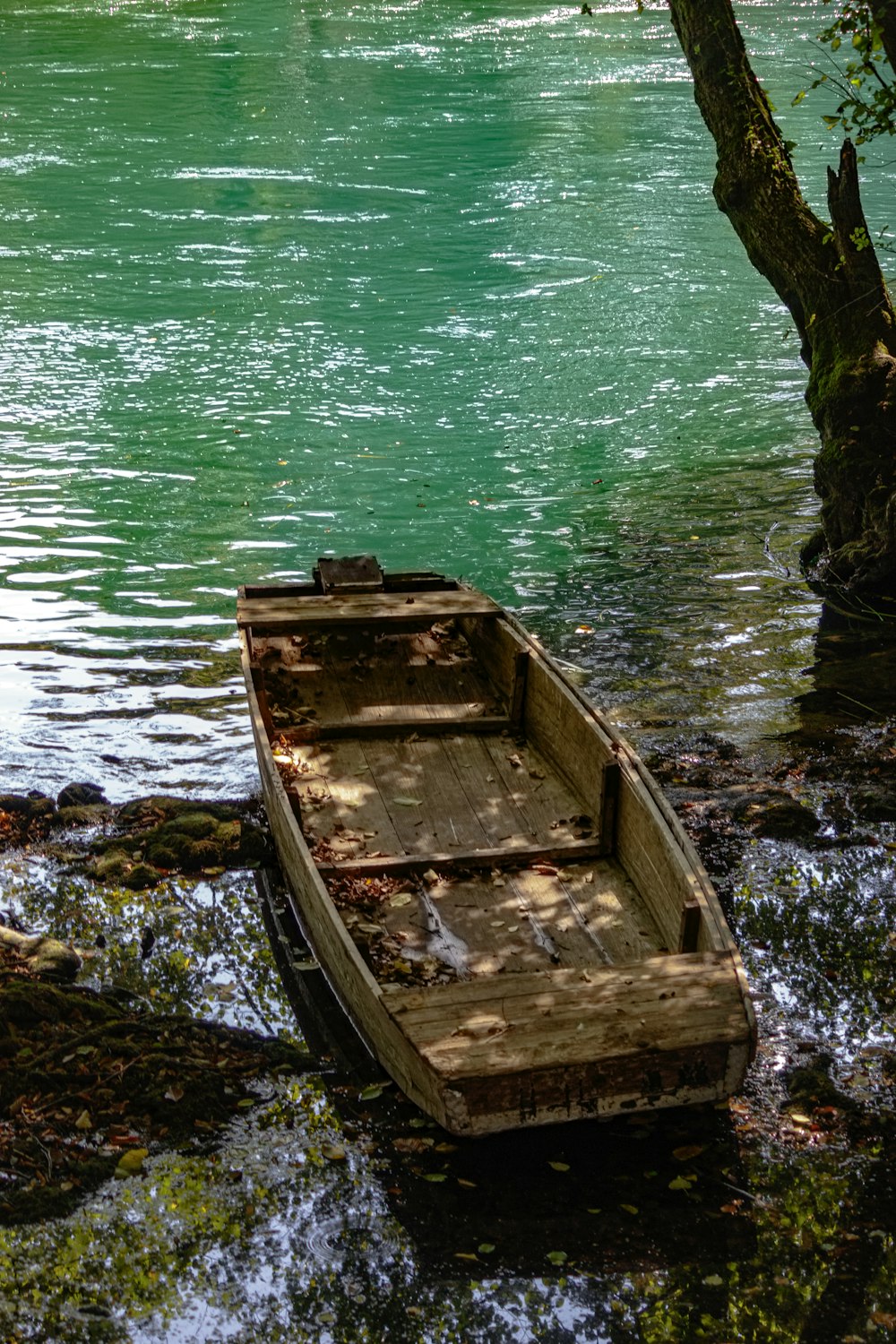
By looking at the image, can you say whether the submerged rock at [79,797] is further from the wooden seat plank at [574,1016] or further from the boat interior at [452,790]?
the wooden seat plank at [574,1016]

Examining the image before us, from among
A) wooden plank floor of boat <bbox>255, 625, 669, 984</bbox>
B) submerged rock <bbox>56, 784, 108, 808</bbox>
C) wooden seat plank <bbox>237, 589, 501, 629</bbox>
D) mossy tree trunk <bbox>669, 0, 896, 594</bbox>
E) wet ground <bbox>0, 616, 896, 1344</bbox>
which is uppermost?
mossy tree trunk <bbox>669, 0, 896, 594</bbox>

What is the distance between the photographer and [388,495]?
14.1m

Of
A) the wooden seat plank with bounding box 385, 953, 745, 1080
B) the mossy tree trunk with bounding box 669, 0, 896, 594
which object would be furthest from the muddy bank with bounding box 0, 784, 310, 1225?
the mossy tree trunk with bounding box 669, 0, 896, 594

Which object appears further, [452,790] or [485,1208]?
[452,790]

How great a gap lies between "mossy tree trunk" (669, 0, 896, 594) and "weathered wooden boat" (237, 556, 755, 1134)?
3501mm

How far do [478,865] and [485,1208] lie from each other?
6.09 ft

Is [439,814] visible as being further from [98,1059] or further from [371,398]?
[371,398]

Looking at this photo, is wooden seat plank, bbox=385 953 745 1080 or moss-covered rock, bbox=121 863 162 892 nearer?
wooden seat plank, bbox=385 953 745 1080

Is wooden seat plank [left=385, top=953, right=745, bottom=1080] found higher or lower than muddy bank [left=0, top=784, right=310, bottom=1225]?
higher

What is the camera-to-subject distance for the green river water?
491cm

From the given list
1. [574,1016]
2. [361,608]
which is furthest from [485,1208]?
[361,608]

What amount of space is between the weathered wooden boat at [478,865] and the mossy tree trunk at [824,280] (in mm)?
3501

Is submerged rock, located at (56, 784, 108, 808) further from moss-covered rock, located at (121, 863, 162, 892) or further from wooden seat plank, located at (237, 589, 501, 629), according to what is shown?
wooden seat plank, located at (237, 589, 501, 629)

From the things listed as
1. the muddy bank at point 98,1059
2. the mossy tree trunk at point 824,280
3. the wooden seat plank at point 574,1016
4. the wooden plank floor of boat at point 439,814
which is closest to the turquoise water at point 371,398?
the wooden plank floor of boat at point 439,814
